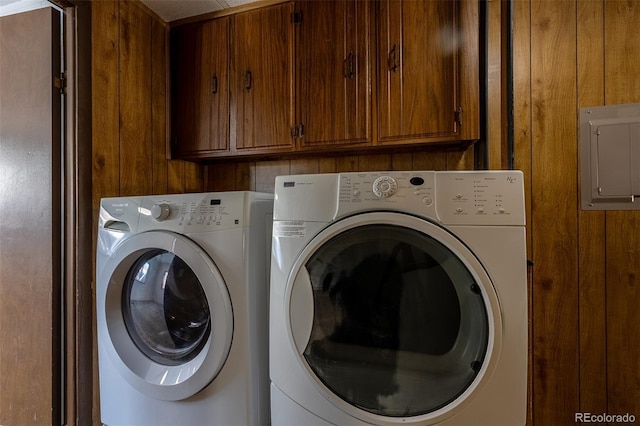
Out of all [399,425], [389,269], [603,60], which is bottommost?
[399,425]

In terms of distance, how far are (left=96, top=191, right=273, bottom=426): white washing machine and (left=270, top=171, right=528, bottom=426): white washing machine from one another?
0.33 feet

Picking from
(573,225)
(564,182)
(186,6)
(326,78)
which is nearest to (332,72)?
(326,78)

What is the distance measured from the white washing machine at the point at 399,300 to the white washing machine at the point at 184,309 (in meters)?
0.10

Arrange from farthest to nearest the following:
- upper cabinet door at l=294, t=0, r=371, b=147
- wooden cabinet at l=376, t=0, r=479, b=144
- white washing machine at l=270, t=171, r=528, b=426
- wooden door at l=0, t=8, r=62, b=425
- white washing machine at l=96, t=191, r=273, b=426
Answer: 1. upper cabinet door at l=294, t=0, r=371, b=147
2. wooden cabinet at l=376, t=0, r=479, b=144
3. wooden door at l=0, t=8, r=62, b=425
4. white washing machine at l=96, t=191, r=273, b=426
5. white washing machine at l=270, t=171, r=528, b=426

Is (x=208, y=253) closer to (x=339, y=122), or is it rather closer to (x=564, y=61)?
(x=339, y=122)

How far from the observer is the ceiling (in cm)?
145

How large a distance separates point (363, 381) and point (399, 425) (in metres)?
0.14

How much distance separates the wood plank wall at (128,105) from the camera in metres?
1.23

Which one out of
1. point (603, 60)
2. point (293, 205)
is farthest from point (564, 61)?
point (293, 205)

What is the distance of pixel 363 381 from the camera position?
0.87 m

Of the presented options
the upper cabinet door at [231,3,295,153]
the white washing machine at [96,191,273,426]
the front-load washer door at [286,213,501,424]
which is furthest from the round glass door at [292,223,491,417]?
the upper cabinet door at [231,3,295,153]

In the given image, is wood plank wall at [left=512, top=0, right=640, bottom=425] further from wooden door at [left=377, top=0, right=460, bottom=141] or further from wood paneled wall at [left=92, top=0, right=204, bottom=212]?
wood paneled wall at [left=92, top=0, right=204, bottom=212]

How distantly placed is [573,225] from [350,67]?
116 cm

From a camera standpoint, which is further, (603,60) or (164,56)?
(164,56)
